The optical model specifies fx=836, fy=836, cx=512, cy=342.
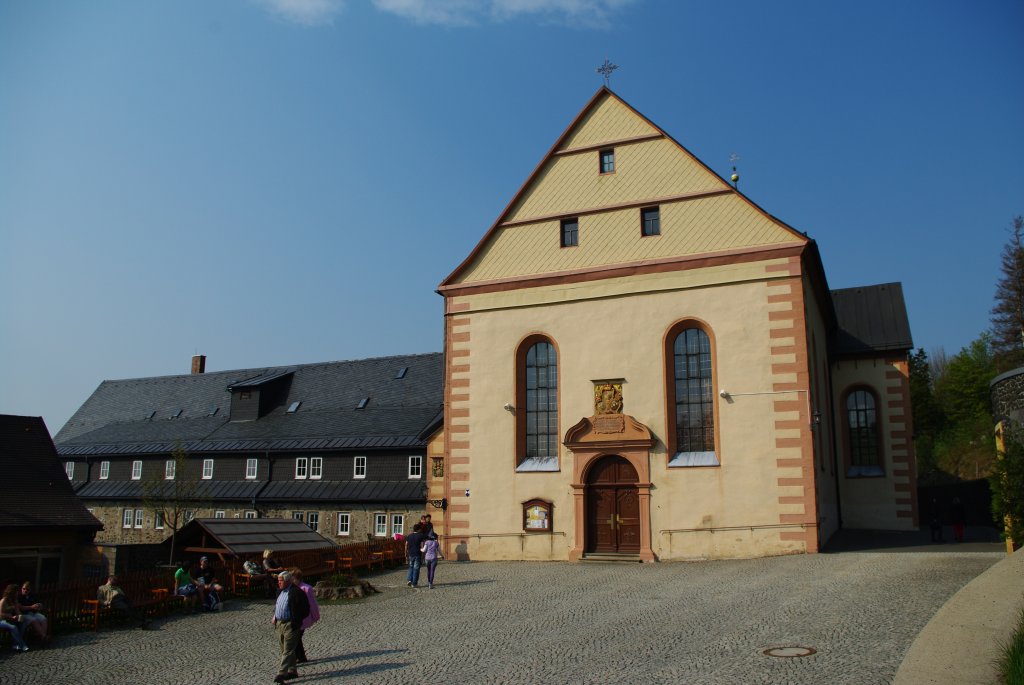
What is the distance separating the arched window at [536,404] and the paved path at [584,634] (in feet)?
18.2

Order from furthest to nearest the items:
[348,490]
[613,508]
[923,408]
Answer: [923,408] < [348,490] < [613,508]

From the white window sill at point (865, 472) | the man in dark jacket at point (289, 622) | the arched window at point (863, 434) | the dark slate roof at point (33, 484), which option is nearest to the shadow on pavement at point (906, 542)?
the white window sill at point (865, 472)

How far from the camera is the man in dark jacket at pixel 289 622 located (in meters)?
10.9

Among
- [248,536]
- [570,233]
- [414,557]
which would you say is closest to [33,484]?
[248,536]

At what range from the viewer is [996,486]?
16359mm

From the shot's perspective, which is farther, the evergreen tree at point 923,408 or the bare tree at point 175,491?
the evergreen tree at point 923,408

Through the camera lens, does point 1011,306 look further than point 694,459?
Yes

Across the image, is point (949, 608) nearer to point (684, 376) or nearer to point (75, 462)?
point (684, 376)

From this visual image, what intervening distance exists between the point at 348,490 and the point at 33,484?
11873mm

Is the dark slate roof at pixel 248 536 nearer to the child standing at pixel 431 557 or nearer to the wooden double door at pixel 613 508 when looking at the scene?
the child standing at pixel 431 557

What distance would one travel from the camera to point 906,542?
2317cm

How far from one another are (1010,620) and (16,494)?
80.5 ft

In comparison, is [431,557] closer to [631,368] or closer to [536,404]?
[536,404]

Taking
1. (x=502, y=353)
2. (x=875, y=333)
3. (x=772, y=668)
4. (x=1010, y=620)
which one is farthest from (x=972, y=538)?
(x=772, y=668)
